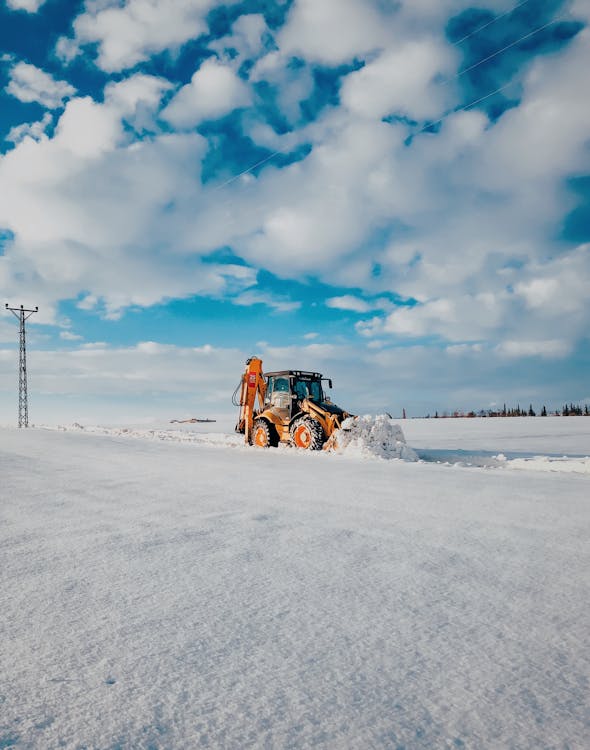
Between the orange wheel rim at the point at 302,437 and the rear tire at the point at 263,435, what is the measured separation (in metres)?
1.23

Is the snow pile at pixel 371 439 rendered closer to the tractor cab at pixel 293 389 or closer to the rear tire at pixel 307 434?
the rear tire at pixel 307 434

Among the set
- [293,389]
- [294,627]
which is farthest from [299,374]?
[294,627]

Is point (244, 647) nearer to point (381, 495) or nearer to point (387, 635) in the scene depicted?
point (387, 635)

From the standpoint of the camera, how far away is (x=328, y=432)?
12.1 m

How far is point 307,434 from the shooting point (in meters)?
12.2

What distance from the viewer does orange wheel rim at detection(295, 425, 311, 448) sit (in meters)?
12.2

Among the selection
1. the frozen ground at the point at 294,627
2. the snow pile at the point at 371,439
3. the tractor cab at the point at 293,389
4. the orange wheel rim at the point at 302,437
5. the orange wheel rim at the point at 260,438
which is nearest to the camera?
the frozen ground at the point at 294,627

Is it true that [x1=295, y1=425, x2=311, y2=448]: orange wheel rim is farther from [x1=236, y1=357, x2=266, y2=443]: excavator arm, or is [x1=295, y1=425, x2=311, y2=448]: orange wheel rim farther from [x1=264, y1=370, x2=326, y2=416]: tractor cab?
[x1=236, y1=357, x2=266, y2=443]: excavator arm

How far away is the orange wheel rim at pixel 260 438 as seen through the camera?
13.7 metres

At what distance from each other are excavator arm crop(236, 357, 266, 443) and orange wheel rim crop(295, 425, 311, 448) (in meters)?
2.34

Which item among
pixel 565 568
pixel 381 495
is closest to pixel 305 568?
pixel 565 568

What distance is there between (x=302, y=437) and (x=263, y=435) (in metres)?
1.80

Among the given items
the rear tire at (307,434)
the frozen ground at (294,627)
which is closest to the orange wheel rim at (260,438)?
the rear tire at (307,434)

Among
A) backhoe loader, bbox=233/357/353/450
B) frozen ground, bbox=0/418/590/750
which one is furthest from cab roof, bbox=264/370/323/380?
frozen ground, bbox=0/418/590/750
